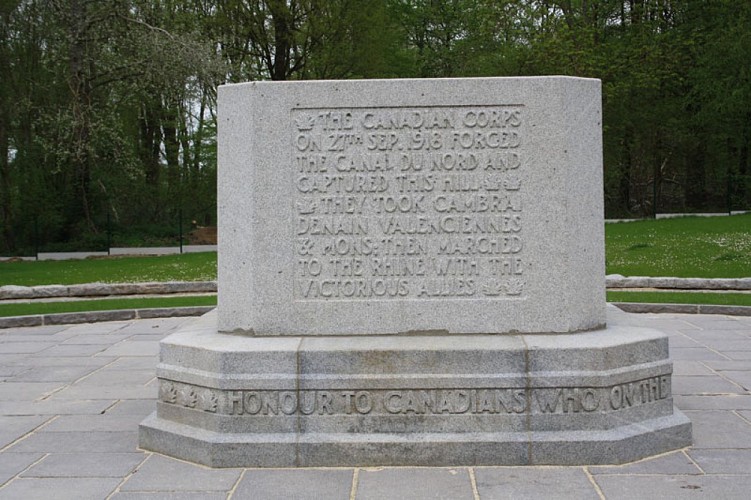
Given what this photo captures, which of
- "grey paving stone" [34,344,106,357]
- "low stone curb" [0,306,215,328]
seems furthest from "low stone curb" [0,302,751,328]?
"grey paving stone" [34,344,106,357]

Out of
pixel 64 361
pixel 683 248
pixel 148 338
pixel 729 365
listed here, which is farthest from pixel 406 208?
pixel 683 248

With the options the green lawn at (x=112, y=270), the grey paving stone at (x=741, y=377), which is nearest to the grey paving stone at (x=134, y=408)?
the grey paving stone at (x=741, y=377)

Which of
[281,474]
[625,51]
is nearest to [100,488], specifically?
[281,474]

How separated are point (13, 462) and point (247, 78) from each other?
22.9m

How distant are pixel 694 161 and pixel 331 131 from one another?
106 feet

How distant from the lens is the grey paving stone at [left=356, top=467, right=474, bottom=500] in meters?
4.30

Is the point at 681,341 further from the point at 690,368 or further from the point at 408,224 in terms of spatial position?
the point at 408,224

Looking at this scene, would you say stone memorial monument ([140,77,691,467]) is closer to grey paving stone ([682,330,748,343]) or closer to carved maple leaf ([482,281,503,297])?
carved maple leaf ([482,281,503,297])

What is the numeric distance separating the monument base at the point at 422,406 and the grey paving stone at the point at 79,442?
52 centimetres

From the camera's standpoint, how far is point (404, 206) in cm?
543

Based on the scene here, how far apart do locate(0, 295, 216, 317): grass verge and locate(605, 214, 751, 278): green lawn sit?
829cm

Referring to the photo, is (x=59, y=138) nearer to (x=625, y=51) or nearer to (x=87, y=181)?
(x=87, y=181)

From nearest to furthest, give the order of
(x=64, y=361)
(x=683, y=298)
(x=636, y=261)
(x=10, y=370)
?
(x=10, y=370) < (x=64, y=361) < (x=683, y=298) < (x=636, y=261)

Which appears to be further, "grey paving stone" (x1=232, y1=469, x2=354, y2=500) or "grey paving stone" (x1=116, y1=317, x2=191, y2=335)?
"grey paving stone" (x1=116, y1=317, x2=191, y2=335)
